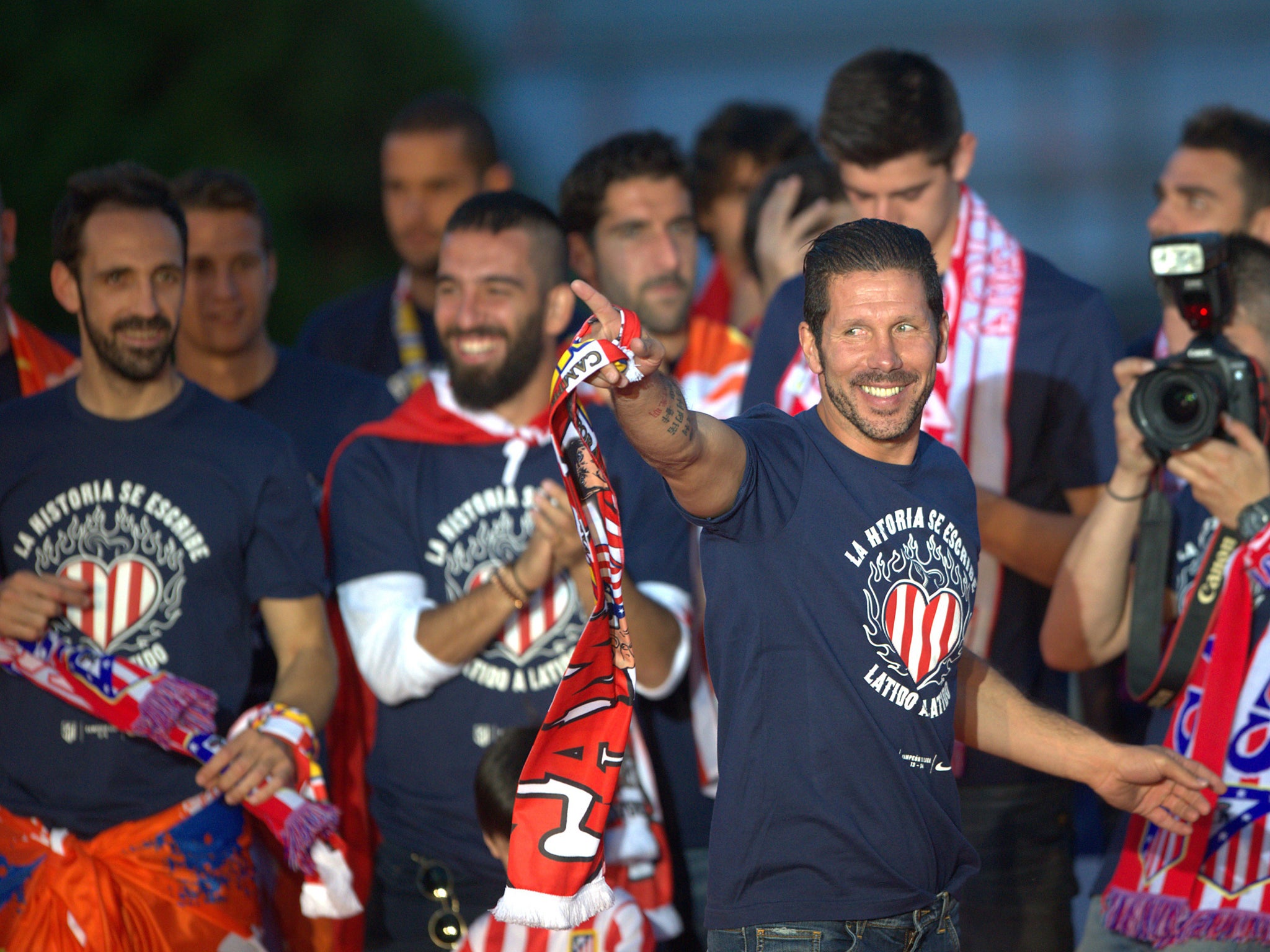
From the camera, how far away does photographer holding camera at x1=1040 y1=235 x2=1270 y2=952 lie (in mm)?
3350

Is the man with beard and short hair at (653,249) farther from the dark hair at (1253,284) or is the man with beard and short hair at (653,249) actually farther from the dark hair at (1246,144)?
the dark hair at (1246,144)

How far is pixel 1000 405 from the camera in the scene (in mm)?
3922

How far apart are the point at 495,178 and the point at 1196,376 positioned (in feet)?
9.63

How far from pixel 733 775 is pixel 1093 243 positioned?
11955mm

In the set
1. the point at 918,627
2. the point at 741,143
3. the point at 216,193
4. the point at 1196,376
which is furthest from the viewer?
the point at 741,143

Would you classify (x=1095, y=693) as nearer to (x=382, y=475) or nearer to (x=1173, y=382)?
(x=1173, y=382)

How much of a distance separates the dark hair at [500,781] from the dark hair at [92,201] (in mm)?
1431

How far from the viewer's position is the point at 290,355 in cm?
477

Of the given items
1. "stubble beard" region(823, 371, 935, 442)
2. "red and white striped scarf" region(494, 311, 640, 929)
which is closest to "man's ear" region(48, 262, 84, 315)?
"red and white striped scarf" region(494, 311, 640, 929)

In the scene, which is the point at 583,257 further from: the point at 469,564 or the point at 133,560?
the point at 133,560

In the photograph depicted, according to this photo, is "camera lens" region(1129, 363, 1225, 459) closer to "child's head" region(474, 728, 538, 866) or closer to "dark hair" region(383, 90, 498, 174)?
"child's head" region(474, 728, 538, 866)

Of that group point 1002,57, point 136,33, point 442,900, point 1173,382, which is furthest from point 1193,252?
point 1002,57

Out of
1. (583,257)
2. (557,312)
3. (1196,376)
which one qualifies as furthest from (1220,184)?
(557,312)

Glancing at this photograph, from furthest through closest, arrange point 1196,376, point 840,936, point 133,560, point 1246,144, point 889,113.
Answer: point 1246,144 < point 889,113 < point 133,560 < point 1196,376 < point 840,936
